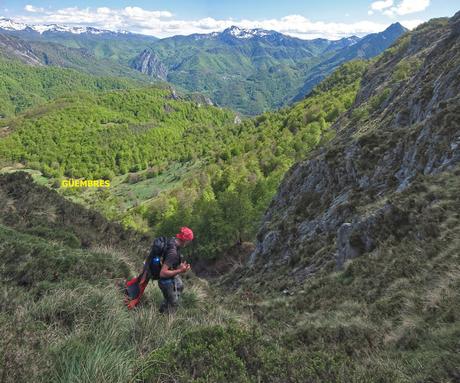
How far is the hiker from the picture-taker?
809 centimetres

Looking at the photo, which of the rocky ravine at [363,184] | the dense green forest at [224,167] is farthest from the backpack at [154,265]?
the dense green forest at [224,167]

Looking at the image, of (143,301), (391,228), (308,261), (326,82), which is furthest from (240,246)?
(326,82)

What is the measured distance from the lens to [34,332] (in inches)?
206

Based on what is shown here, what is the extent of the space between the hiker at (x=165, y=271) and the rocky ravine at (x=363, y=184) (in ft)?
25.4

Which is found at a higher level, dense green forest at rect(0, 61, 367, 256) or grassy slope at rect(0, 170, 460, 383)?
grassy slope at rect(0, 170, 460, 383)

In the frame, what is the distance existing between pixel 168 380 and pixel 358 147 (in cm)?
2337

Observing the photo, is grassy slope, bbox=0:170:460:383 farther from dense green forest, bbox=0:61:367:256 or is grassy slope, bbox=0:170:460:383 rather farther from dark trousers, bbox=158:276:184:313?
dense green forest, bbox=0:61:367:256

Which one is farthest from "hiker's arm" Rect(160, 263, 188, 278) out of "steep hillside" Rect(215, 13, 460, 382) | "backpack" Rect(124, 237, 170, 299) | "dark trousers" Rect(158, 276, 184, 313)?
"steep hillside" Rect(215, 13, 460, 382)

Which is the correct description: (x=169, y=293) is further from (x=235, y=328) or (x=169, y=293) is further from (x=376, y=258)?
(x=376, y=258)

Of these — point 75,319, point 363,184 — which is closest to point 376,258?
point 75,319

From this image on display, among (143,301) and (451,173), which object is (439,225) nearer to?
(451,173)

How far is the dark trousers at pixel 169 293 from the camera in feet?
26.5

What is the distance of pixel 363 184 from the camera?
2195 cm

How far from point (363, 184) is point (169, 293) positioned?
1672 cm
